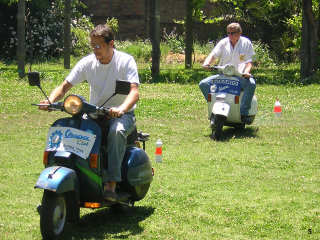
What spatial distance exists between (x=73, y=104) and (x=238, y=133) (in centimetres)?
651

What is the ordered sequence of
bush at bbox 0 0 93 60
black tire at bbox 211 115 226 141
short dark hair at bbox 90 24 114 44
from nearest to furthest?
short dark hair at bbox 90 24 114 44
black tire at bbox 211 115 226 141
bush at bbox 0 0 93 60

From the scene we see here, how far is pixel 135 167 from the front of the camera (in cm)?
680

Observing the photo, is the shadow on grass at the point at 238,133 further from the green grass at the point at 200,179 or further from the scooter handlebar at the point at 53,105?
the scooter handlebar at the point at 53,105

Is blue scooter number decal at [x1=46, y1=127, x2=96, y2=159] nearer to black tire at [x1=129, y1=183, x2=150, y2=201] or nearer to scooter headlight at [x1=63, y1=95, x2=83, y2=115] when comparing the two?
scooter headlight at [x1=63, y1=95, x2=83, y2=115]

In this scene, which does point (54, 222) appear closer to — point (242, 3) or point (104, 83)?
point (104, 83)

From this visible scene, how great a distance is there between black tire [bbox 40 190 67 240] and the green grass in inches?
10.2

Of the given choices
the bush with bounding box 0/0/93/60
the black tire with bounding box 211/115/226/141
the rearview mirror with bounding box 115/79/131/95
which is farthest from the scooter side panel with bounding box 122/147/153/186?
the bush with bounding box 0/0/93/60

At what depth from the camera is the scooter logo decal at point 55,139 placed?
6.30m

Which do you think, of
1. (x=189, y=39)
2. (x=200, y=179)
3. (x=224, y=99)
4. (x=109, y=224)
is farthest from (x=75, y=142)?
(x=189, y=39)

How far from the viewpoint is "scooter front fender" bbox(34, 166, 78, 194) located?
19.3ft

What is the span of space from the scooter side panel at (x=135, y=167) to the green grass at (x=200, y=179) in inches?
15.2

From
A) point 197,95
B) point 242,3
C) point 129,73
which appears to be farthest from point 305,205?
point 242,3

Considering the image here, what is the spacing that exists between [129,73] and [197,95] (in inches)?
428

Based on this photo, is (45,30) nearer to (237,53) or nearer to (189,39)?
(189,39)
